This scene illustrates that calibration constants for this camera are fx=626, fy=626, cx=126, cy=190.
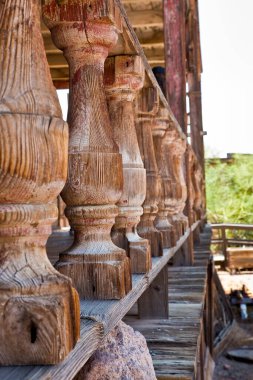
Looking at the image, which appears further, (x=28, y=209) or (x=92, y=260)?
(x=92, y=260)

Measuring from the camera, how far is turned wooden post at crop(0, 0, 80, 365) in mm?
1159

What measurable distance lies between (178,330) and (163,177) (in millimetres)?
928

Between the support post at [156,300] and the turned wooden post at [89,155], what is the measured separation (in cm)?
226

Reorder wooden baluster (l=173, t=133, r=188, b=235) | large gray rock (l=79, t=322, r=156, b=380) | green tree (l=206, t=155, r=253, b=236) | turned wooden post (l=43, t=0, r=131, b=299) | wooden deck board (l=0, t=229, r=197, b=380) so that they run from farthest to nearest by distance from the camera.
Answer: green tree (l=206, t=155, r=253, b=236)
wooden baluster (l=173, t=133, r=188, b=235)
large gray rock (l=79, t=322, r=156, b=380)
turned wooden post (l=43, t=0, r=131, b=299)
wooden deck board (l=0, t=229, r=197, b=380)

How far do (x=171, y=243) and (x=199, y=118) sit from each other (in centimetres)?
872

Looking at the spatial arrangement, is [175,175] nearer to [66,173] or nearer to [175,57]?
[175,57]

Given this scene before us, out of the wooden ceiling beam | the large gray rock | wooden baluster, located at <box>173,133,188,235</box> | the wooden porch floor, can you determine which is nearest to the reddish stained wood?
wooden baluster, located at <box>173,133,188,235</box>

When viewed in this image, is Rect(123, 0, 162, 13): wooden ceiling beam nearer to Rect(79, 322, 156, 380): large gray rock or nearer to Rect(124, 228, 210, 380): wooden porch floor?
Rect(124, 228, 210, 380): wooden porch floor

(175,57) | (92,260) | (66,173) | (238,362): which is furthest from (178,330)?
(238,362)

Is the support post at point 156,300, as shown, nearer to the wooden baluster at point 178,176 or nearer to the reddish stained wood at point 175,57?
the wooden baluster at point 178,176

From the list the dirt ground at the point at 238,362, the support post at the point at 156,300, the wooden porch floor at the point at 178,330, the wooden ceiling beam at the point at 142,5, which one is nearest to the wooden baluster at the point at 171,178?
the support post at the point at 156,300

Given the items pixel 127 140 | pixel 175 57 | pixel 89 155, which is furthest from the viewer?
pixel 175 57

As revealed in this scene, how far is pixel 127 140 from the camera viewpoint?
2.23m

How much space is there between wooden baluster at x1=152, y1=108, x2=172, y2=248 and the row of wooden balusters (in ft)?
1.68
